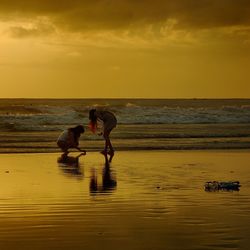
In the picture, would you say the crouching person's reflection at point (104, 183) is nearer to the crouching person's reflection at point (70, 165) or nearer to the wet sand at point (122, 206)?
the wet sand at point (122, 206)

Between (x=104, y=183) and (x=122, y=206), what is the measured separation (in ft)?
11.3

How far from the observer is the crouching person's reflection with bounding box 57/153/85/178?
57.5ft

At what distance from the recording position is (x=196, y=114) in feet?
182

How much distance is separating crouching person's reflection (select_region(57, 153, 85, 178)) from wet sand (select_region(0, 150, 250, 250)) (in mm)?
30

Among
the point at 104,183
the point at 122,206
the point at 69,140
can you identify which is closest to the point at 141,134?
the point at 69,140

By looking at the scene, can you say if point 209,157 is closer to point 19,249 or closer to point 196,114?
point 19,249

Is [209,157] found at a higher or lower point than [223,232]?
higher

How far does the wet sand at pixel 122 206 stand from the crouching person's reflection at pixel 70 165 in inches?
1.2

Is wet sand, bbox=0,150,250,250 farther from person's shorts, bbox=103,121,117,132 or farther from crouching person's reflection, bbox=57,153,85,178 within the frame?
person's shorts, bbox=103,121,117,132

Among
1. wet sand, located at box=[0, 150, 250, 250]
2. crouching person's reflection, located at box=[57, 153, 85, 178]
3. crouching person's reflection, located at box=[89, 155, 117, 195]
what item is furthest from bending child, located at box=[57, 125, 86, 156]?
crouching person's reflection, located at box=[89, 155, 117, 195]

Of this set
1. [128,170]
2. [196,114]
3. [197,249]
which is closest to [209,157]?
[128,170]

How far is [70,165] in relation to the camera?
19.7 meters

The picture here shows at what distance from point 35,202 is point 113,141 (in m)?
18.1

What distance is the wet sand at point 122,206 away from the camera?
907 cm
